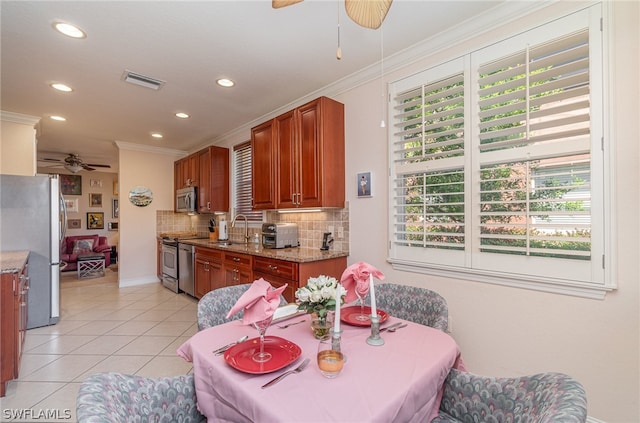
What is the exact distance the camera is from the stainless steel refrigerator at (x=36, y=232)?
10.7 feet

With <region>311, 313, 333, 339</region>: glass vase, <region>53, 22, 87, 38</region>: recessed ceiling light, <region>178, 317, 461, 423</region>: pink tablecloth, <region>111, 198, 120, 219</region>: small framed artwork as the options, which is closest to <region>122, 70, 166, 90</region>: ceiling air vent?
<region>53, 22, 87, 38</region>: recessed ceiling light

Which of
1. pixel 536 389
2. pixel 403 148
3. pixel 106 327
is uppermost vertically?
pixel 403 148

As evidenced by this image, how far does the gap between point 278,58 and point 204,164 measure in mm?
2944

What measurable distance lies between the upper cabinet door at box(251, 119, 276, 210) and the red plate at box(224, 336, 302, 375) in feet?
7.62

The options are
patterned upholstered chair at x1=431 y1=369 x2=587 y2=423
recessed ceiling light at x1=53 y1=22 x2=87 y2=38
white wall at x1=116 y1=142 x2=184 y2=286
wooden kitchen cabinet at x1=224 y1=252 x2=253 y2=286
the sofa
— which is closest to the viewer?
patterned upholstered chair at x1=431 y1=369 x2=587 y2=423

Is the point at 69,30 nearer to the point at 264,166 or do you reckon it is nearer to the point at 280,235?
the point at 264,166

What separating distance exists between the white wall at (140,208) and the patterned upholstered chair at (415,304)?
5.25 meters

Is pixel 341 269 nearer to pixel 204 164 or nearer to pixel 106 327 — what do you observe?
pixel 106 327

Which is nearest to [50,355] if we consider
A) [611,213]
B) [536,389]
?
[536,389]

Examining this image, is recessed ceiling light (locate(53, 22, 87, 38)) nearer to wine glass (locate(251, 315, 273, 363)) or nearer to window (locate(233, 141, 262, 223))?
window (locate(233, 141, 262, 223))

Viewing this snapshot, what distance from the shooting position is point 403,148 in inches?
98.7

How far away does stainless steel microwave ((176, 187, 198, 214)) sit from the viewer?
5148 mm

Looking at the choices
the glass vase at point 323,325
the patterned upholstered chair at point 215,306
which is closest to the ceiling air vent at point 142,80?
the patterned upholstered chair at point 215,306

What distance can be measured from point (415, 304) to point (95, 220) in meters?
9.26
